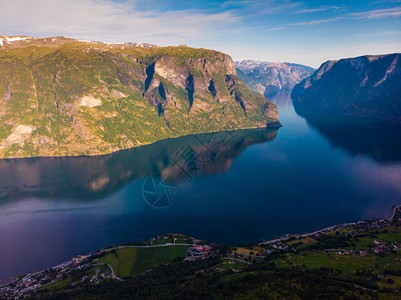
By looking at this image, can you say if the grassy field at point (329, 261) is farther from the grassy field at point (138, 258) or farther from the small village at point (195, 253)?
the grassy field at point (138, 258)

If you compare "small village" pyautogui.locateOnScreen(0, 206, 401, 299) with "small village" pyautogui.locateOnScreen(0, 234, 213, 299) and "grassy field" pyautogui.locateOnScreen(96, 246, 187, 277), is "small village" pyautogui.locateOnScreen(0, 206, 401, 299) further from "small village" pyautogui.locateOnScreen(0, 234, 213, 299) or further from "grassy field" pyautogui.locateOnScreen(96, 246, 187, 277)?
A: "grassy field" pyautogui.locateOnScreen(96, 246, 187, 277)

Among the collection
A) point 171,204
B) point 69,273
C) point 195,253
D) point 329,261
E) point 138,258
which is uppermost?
point 171,204

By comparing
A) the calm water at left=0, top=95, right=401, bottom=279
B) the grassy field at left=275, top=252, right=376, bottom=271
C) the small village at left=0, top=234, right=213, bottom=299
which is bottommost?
the small village at left=0, top=234, right=213, bottom=299

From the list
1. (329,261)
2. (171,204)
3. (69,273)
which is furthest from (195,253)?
(329,261)

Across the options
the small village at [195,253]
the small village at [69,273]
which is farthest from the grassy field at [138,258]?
the small village at [69,273]

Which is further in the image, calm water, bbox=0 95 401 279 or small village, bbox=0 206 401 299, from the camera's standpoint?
calm water, bbox=0 95 401 279

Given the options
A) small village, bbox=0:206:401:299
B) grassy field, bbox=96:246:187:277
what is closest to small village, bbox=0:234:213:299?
small village, bbox=0:206:401:299

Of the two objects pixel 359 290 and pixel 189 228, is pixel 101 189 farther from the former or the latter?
pixel 359 290

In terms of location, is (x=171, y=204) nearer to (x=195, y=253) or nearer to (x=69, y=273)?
(x=195, y=253)
